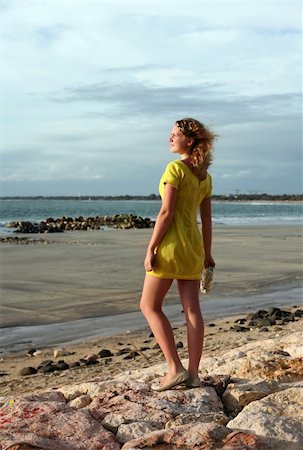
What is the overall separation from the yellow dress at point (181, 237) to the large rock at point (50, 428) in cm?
123

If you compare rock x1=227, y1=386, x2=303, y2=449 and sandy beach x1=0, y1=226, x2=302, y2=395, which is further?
sandy beach x1=0, y1=226, x2=302, y2=395

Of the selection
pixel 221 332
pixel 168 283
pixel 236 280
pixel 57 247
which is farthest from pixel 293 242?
pixel 168 283

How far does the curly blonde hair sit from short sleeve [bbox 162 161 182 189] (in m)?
0.19

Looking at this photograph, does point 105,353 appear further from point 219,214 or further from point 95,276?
point 219,214

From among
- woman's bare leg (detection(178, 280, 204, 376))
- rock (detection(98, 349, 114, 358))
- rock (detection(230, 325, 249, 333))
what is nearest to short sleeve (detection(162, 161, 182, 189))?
woman's bare leg (detection(178, 280, 204, 376))

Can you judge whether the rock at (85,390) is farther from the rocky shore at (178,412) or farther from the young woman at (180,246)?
the young woman at (180,246)

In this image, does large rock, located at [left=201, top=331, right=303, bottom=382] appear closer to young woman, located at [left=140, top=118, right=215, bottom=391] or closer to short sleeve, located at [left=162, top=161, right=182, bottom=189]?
young woman, located at [left=140, top=118, right=215, bottom=391]

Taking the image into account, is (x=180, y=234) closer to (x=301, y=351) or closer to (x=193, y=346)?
(x=193, y=346)

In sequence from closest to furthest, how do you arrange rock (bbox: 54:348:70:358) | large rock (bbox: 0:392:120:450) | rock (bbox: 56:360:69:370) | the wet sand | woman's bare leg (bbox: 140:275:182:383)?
1. large rock (bbox: 0:392:120:450)
2. woman's bare leg (bbox: 140:275:182:383)
3. rock (bbox: 56:360:69:370)
4. rock (bbox: 54:348:70:358)
5. the wet sand

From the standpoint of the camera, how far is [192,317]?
5188 mm

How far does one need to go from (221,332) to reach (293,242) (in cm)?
1788

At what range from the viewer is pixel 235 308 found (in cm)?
1201

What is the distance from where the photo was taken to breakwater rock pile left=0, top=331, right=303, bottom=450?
13.0 ft

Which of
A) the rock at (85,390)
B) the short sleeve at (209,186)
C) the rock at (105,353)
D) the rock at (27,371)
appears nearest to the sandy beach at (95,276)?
the rock at (105,353)
